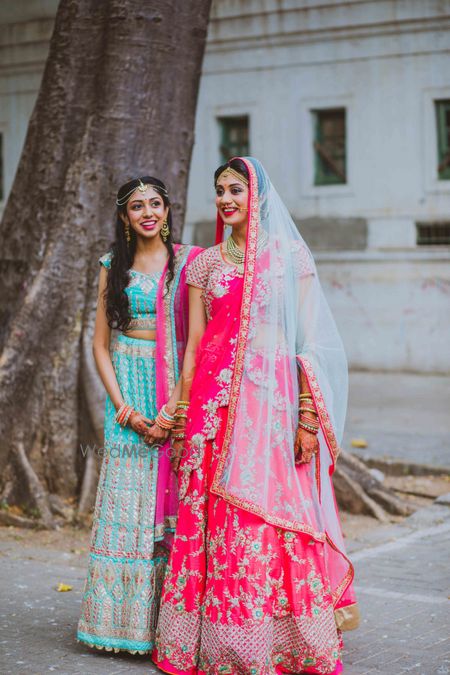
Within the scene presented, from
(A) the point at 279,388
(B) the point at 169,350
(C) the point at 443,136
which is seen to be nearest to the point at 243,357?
(A) the point at 279,388

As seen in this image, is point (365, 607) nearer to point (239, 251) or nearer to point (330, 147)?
point (239, 251)

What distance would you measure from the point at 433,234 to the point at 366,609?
10.2m

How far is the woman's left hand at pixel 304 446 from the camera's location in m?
4.74

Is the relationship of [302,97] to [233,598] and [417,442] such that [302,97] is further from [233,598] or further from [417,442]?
[233,598]

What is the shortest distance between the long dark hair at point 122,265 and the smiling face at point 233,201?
0.43 meters

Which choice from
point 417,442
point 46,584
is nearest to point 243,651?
point 46,584

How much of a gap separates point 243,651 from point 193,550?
461 millimetres

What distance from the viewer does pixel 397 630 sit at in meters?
5.42

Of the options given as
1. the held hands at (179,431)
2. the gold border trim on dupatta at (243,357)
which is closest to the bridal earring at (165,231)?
the gold border trim on dupatta at (243,357)

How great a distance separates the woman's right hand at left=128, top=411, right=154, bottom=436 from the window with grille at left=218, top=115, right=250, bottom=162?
12.2 metres

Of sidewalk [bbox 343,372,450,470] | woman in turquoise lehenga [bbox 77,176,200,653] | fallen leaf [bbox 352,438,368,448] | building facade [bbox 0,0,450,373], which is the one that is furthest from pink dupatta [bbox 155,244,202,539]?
building facade [bbox 0,0,450,373]

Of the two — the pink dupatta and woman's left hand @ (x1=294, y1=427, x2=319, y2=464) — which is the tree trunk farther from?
woman's left hand @ (x1=294, y1=427, x2=319, y2=464)

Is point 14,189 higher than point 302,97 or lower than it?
lower

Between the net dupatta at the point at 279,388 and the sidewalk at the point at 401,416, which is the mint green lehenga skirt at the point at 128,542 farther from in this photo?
the sidewalk at the point at 401,416
